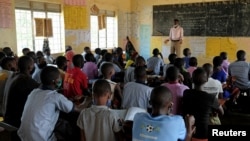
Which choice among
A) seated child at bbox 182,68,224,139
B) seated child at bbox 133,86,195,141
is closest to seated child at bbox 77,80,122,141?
seated child at bbox 133,86,195,141

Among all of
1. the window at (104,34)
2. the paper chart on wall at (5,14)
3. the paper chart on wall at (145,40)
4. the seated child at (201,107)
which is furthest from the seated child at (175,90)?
the paper chart on wall at (145,40)

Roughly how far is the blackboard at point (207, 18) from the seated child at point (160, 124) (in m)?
6.62

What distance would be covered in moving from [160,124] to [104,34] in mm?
7715

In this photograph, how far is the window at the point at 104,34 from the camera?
8.61 m

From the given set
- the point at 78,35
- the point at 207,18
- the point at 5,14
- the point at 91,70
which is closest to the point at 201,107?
the point at 91,70

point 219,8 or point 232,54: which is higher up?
point 219,8

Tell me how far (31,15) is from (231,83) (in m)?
4.96

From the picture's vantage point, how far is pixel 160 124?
61.1 inches

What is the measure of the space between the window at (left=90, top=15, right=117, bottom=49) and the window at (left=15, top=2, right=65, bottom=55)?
4.50ft

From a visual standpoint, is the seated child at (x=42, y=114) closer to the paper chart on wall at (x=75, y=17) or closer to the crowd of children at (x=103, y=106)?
the crowd of children at (x=103, y=106)

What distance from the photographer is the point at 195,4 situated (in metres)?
8.23

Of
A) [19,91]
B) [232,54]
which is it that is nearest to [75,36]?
[232,54]

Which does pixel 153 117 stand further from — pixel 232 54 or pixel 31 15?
pixel 232 54

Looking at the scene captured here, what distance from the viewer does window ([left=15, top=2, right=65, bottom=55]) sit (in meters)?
6.47
